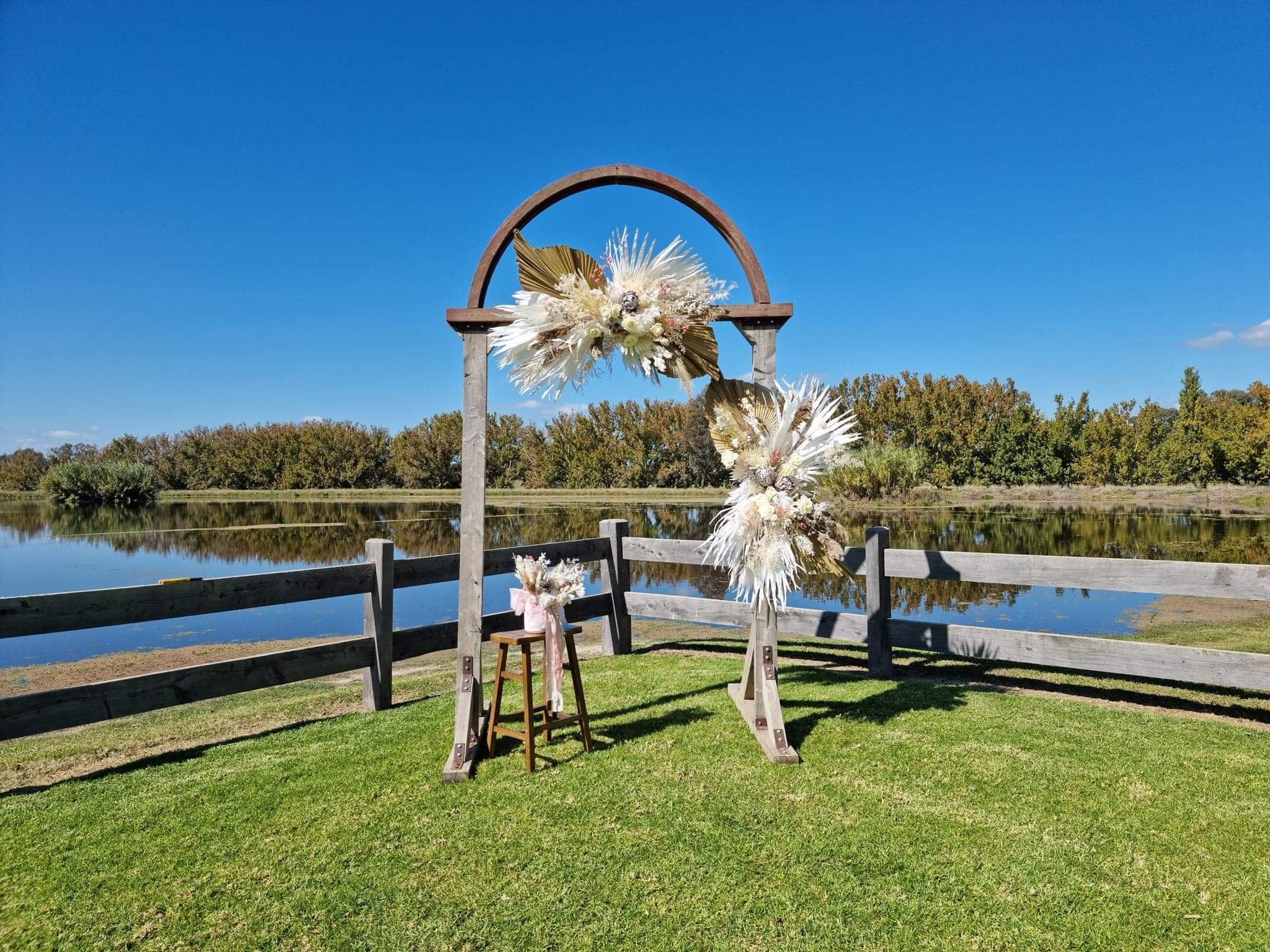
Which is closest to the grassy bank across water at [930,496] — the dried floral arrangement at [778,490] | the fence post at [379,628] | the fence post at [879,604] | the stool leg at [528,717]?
the fence post at [879,604]

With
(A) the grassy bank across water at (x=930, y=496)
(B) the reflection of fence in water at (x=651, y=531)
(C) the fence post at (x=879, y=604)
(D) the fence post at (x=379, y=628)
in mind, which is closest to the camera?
(D) the fence post at (x=379, y=628)

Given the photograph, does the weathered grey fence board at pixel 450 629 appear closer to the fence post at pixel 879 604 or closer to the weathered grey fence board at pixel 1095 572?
the fence post at pixel 879 604

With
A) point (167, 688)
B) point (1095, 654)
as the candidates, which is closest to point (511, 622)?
point (167, 688)

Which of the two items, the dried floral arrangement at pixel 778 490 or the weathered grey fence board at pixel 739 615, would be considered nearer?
the dried floral arrangement at pixel 778 490

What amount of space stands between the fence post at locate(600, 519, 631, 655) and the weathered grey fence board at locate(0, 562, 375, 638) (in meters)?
2.45

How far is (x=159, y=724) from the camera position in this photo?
5789mm

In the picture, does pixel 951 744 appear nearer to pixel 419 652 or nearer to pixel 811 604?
pixel 419 652

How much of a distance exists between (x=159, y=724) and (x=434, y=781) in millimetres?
3416

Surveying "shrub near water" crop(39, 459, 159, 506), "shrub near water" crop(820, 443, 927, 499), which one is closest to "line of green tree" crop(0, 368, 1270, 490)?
"shrub near water" crop(820, 443, 927, 499)

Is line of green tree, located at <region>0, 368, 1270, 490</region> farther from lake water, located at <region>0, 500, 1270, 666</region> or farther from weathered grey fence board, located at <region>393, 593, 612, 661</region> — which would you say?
weathered grey fence board, located at <region>393, 593, 612, 661</region>

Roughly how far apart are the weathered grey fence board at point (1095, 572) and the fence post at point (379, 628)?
407 cm

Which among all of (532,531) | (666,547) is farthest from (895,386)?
(666,547)

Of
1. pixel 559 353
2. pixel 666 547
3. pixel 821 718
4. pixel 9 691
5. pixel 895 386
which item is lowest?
pixel 9 691

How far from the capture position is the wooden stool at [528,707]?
3994mm
